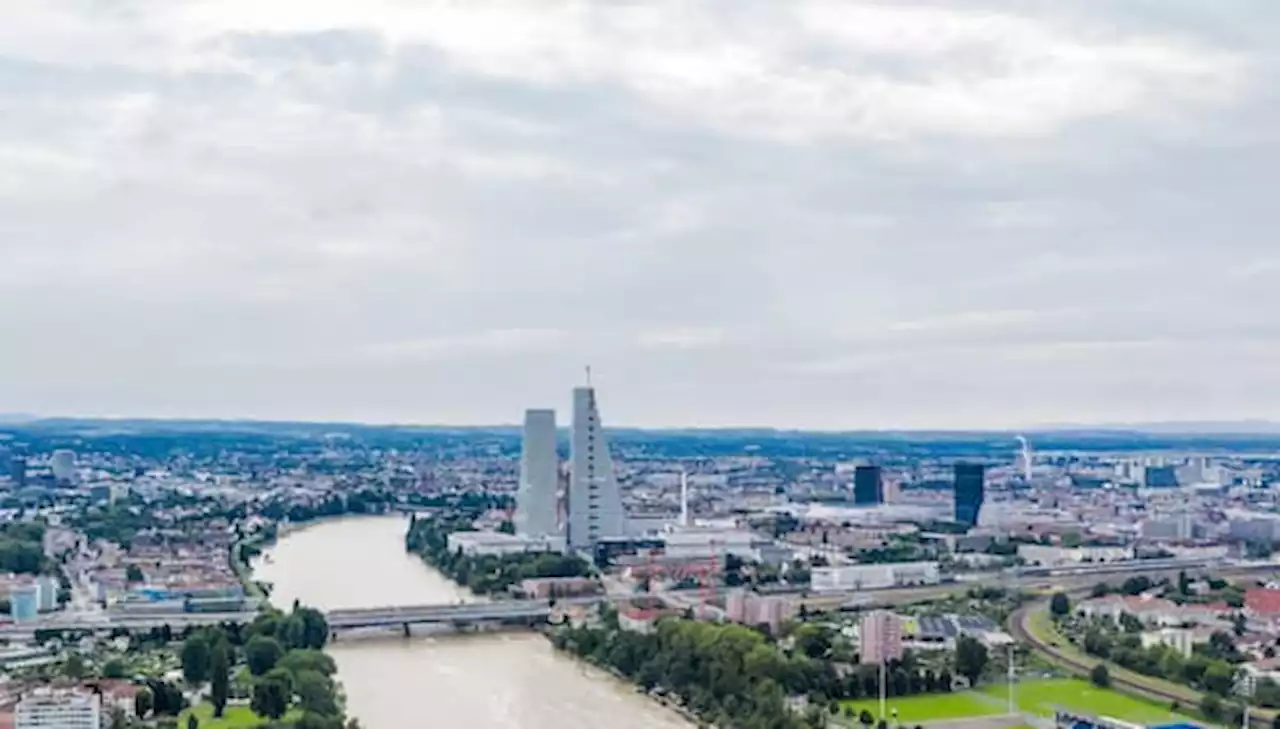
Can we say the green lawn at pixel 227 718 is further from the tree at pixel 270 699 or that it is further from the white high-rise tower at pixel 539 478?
the white high-rise tower at pixel 539 478

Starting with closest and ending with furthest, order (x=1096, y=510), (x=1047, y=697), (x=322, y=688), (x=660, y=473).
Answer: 1. (x=322, y=688)
2. (x=1047, y=697)
3. (x=1096, y=510)
4. (x=660, y=473)

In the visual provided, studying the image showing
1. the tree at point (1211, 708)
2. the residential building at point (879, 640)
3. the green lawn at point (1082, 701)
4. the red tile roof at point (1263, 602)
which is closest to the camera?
the tree at point (1211, 708)

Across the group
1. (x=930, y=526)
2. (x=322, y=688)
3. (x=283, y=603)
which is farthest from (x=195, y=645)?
(x=930, y=526)

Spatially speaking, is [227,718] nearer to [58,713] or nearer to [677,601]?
[58,713]

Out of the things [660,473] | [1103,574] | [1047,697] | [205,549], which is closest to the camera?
[1047,697]

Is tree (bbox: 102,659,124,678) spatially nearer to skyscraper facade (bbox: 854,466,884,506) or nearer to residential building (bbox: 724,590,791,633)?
residential building (bbox: 724,590,791,633)

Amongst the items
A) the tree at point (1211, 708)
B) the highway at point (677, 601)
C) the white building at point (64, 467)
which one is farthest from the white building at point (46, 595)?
the white building at point (64, 467)

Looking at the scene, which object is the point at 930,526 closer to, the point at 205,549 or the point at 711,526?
the point at 711,526

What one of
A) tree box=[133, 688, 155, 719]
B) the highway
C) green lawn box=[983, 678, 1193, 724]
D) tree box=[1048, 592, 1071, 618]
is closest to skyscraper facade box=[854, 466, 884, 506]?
the highway
